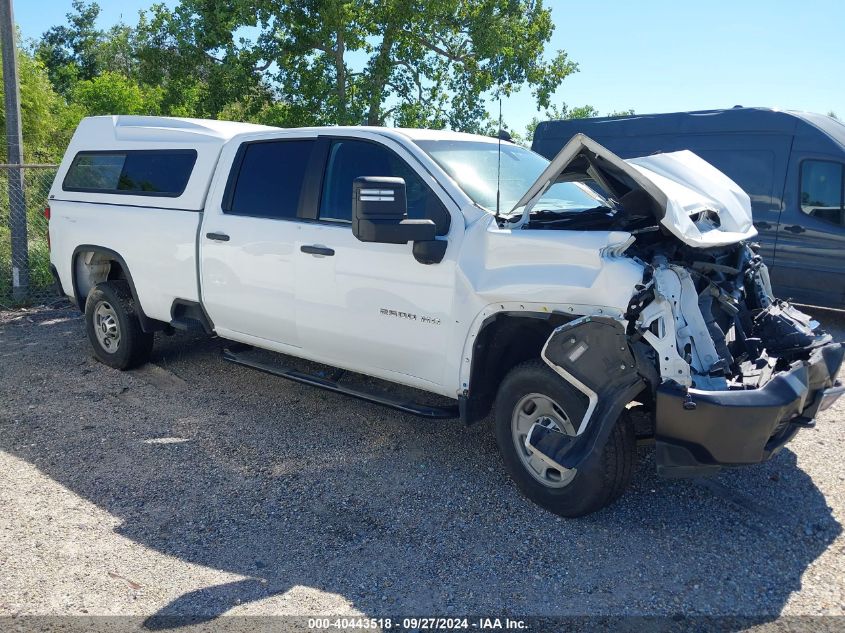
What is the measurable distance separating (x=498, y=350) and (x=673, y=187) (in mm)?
1330

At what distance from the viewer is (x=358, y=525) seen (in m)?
4.00

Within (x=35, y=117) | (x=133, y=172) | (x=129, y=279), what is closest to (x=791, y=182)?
(x=133, y=172)

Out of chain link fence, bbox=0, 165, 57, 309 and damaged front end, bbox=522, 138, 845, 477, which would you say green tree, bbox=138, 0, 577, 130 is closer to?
chain link fence, bbox=0, 165, 57, 309

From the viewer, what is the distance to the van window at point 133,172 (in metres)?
6.08

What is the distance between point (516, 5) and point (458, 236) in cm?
958

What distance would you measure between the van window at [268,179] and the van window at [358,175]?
0.89ft

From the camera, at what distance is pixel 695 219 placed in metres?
4.09

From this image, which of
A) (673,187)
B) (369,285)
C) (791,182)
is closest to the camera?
(673,187)

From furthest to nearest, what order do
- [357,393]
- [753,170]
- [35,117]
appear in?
[35,117]
[753,170]
[357,393]

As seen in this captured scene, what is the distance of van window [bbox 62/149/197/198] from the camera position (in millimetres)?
6078

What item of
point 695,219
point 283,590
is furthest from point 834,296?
point 283,590

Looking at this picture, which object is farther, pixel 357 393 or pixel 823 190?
pixel 823 190

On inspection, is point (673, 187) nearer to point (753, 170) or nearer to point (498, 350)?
point (498, 350)

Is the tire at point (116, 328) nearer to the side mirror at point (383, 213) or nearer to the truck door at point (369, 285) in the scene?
the truck door at point (369, 285)
